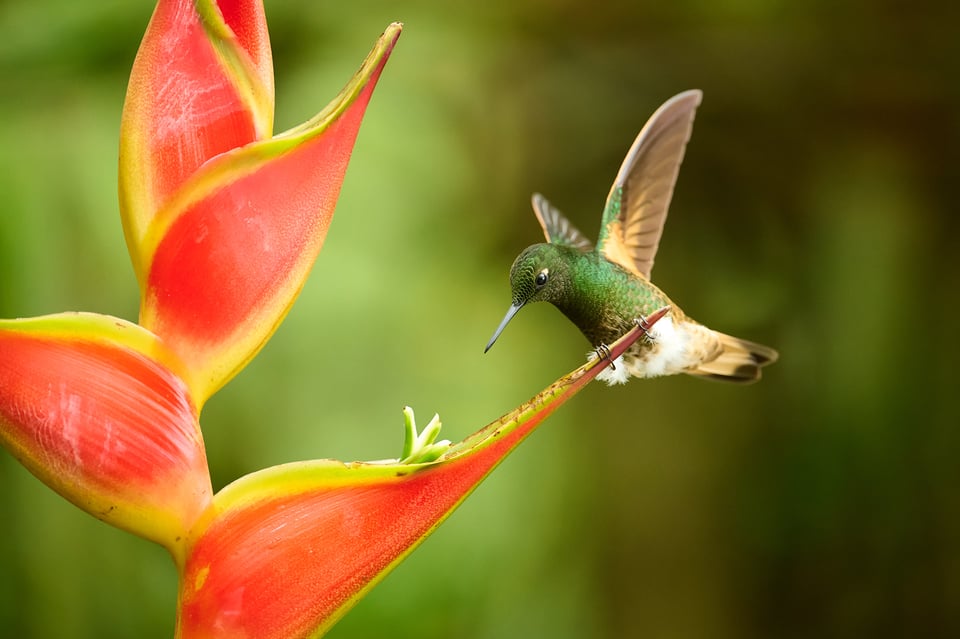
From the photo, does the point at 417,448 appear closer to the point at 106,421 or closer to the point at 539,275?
the point at 106,421

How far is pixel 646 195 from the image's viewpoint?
1.77 feet

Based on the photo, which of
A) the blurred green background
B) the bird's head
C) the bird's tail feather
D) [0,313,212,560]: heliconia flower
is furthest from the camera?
the blurred green background

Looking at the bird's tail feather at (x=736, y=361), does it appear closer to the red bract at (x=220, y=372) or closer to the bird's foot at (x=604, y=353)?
the bird's foot at (x=604, y=353)

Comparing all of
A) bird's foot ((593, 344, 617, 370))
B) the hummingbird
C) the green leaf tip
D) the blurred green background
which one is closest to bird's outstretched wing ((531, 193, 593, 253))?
the hummingbird

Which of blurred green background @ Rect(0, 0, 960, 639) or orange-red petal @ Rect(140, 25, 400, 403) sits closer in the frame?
orange-red petal @ Rect(140, 25, 400, 403)

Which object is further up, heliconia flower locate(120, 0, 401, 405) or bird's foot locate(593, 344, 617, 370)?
heliconia flower locate(120, 0, 401, 405)

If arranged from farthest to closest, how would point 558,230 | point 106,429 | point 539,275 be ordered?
point 558,230, point 539,275, point 106,429

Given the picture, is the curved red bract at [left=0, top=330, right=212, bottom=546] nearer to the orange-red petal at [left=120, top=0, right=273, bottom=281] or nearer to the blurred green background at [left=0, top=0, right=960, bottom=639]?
the orange-red petal at [left=120, top=0, right=273, bottom=281]

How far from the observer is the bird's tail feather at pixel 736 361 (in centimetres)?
55

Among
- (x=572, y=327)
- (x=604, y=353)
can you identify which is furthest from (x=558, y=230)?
(x=572, y=327)

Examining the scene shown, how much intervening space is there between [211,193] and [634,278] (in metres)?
0.31

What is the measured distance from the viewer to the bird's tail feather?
0.55 metres

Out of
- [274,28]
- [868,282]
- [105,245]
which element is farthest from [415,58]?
[868,282]

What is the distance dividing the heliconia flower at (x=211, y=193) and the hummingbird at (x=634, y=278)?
18 cm
